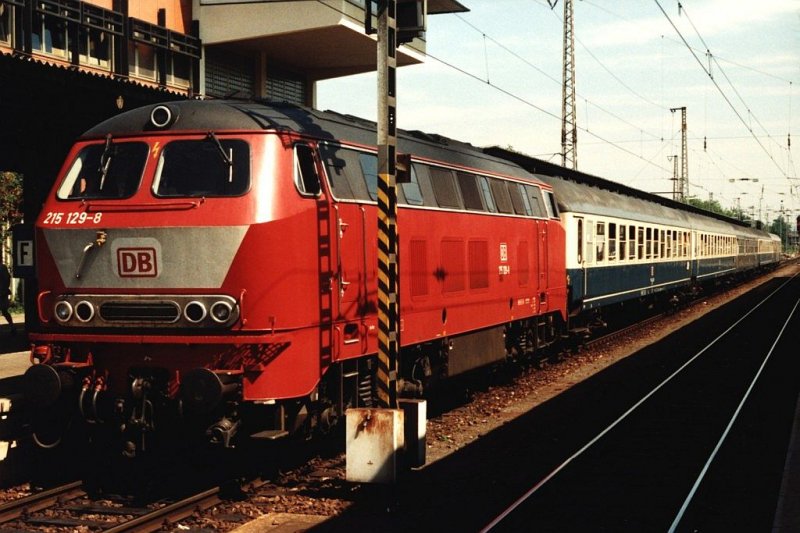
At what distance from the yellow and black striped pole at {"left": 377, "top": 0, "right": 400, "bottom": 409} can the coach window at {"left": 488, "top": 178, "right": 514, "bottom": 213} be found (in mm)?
5103

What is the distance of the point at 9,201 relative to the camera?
3284 centimetres

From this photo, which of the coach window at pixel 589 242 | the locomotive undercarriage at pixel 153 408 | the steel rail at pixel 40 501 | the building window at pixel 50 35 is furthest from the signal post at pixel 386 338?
the coach window at pixel 589 242

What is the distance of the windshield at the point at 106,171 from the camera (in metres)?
9.27

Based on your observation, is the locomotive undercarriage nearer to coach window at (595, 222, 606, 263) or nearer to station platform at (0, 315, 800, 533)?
station platform at (0, 315, 800, 533)

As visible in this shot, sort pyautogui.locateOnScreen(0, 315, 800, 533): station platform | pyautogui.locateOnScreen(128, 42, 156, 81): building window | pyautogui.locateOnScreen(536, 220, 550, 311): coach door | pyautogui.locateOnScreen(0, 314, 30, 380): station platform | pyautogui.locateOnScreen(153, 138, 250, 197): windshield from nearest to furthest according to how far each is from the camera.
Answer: pyautogui.locateOnScreen(0, 315, 800, 533): station platform → pyautogui.locateOnScreen(153, 138, 250, 197): windshield → pyautogui.locateOnScreen(0, 314, 30, 380): station platform → pyautogui.locateOnScreen(536, 220, 550, 311): coach door → pyautogui.locateOnScreen(128, 42, 156, 81): building window

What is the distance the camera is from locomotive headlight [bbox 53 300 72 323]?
29.7 feet

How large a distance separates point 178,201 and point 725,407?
9339 mm

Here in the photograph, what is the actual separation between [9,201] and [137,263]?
26.6 meters

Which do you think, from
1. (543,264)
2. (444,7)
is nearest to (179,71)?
(444,7)

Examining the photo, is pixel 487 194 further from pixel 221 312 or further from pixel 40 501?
pixel 40 501

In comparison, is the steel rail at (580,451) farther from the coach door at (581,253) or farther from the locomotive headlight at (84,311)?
the locomotive headlight at (84,311)

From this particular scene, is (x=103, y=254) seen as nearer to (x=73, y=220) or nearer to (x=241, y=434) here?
(x=73, y=220)

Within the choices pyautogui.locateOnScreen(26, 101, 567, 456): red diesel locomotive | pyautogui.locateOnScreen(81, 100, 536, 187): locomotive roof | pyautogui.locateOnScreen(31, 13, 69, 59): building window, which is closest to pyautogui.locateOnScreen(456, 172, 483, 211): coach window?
pyautogui.locateOnScreen(81, 100, 536, 187): locomotive roof

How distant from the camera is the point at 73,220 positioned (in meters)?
9.18
